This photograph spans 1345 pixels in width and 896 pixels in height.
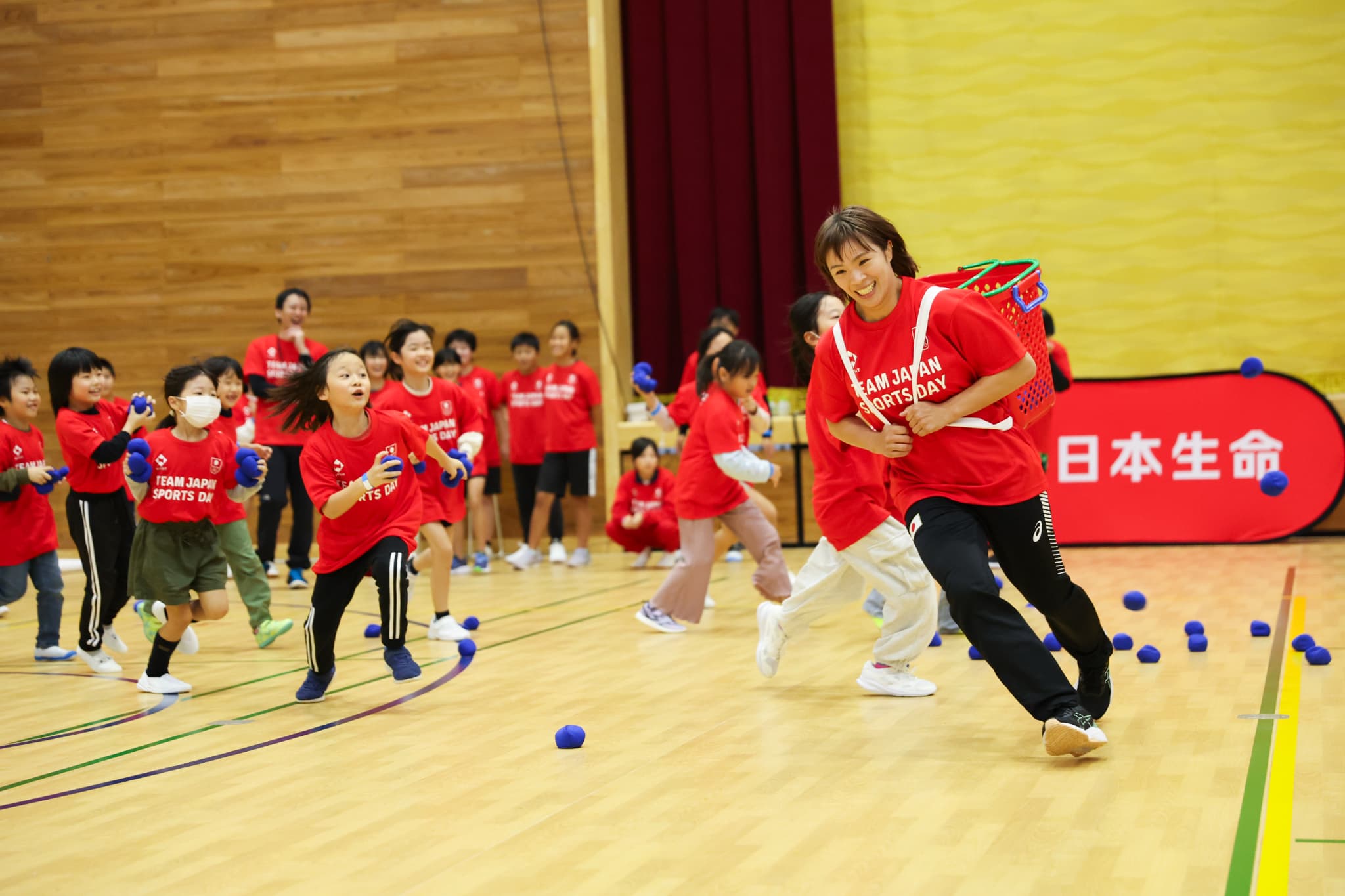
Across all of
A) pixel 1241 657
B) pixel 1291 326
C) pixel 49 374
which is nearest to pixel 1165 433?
pixel 1291 326

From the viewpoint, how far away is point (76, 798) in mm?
3393

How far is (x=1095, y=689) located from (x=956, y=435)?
32.5 inches

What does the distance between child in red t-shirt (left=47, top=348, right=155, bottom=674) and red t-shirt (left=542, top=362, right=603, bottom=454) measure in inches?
165

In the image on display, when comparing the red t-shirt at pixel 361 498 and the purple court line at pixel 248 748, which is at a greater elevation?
the red t-shirt at pixel 361 498

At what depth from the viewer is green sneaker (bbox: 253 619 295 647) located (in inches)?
241

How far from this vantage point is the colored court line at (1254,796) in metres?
2.35

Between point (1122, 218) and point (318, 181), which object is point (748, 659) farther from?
point (318, 181)

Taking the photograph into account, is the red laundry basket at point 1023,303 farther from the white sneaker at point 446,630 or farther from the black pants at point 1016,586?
the white sneaker at point 446,630

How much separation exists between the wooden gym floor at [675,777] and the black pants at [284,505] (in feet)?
9.94

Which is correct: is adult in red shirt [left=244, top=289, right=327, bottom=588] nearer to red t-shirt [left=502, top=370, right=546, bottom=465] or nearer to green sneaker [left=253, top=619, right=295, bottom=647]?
red t-shirt [left=502, top=370, right=546, bottom=465]

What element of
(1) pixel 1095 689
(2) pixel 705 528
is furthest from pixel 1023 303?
(2) pixel 705 528

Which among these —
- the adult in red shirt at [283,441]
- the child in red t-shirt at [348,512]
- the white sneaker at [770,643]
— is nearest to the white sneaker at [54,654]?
the child in red t-shirt at [348,512]

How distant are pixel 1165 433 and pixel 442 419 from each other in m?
5.07

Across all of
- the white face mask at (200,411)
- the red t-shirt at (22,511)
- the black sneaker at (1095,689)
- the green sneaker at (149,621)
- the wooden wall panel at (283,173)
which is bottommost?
the green sneaker at (149,621)
